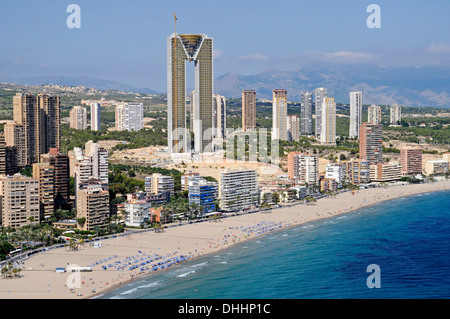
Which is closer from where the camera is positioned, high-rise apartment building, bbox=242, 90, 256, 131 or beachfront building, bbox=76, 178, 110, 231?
beachfront building, bbox=76, 178, 110, 231

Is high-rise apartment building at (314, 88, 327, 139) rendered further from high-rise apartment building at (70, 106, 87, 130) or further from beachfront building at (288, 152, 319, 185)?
high-rise apartment building at (70, 106, 87, 130)

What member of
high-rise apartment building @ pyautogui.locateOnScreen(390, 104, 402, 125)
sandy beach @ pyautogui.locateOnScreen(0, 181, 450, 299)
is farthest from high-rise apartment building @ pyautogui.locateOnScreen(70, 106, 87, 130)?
high-rise apartment building @ pyautogui.locateOnScreen(390, 104, 402, 125)

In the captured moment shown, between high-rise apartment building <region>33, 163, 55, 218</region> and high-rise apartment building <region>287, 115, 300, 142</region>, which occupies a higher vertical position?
high-rise apartment building <region>287, 115, 300, 142</region>

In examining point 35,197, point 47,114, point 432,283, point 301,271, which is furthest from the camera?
point 47,114

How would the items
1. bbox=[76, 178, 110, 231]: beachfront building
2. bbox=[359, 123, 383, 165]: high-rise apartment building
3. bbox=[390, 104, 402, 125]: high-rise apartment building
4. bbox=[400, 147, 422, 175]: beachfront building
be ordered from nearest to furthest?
bbox=[76, 178, 110, 231]: beachfront building
bbox=[400, 147, 422, 175]: beachfront building
bbox=[359, 123, 383, 165]: high-rise apartment building
bbox=[390, 104, 402, 125]: high-rise apartment building

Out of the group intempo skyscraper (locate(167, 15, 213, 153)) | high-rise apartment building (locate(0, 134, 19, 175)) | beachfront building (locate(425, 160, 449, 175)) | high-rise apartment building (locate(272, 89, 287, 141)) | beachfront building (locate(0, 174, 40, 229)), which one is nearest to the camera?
→ beachfront building (locate(0, 174, 40, 229))

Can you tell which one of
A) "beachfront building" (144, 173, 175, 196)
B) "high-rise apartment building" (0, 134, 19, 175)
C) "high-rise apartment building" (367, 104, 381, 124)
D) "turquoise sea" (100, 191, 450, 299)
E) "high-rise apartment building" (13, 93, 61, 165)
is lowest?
"turquoise sea" (100, 191, 450, 299)

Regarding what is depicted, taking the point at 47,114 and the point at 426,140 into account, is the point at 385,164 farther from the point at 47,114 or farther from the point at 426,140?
the point at 47,114
